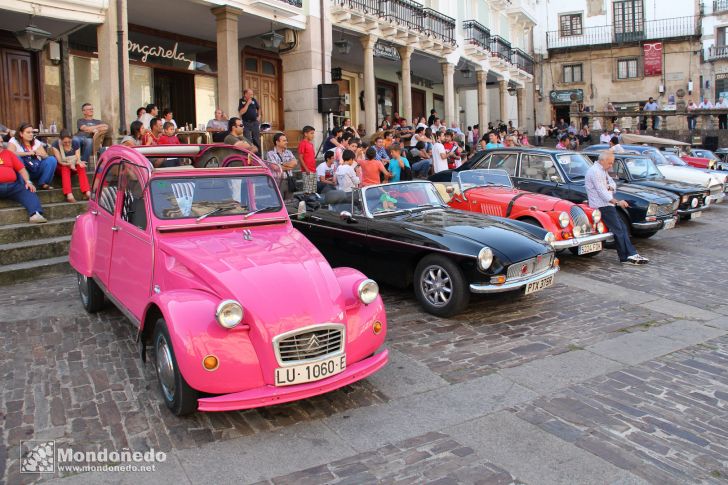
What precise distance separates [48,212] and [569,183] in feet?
28.9

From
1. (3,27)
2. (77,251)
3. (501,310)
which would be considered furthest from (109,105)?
(501,310)

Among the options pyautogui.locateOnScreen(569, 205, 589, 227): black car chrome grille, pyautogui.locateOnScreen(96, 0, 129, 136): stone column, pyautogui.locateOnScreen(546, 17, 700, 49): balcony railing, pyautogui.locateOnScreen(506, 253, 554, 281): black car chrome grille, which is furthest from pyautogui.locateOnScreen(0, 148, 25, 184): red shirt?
pyautogui.locateOnScreen(546, 17, 700, 49): balcony railing

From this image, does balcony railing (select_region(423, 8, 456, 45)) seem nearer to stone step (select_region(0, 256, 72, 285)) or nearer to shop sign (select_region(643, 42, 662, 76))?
stone step (select_region(0, 256, 72, 285))

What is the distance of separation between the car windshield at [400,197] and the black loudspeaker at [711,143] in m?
28.1

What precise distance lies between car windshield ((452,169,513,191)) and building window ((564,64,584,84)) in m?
36.1

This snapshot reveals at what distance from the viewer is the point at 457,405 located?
4727 millimetres

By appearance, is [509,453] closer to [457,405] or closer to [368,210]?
[457,405]

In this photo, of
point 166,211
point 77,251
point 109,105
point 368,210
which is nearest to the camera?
point 166,211

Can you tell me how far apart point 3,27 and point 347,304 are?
12.8 metres

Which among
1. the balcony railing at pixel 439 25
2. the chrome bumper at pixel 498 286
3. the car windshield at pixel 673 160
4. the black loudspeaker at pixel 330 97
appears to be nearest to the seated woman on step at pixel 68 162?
the chrome bumper at pixel 498 286

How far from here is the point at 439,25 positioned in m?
24.7

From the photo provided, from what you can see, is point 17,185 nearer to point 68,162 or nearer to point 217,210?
point 68,162

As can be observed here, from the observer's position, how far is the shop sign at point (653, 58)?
133ft

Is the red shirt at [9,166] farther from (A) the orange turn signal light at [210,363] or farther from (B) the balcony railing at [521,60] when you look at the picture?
(B) the balcony railing at [521,60]
